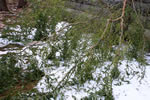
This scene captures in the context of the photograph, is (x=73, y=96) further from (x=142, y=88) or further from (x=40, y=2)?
(x=40, y=2)

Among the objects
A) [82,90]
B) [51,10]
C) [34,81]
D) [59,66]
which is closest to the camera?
[82,90]

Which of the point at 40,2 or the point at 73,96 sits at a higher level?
the point at 40,2

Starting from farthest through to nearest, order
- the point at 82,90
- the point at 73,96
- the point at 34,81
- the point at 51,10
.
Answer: the point at 51,10, the point at 34,81, the point at 82,90, the point at 73,96

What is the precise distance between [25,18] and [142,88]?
3599mm

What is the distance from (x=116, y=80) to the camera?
348 cm

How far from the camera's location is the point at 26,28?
5.51 metres

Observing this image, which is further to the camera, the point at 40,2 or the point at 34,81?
the point at 40,2

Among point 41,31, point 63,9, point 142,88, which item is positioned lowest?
point 142,88

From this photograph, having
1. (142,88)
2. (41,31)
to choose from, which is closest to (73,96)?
(142,88)

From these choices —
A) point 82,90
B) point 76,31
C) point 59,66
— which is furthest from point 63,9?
point 82,90

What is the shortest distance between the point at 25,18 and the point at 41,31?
65cm

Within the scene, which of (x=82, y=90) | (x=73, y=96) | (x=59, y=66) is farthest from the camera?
(x=59, y=66)

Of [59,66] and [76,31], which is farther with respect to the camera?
[59,66]

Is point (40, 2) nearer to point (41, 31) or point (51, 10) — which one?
point (51, 10)
